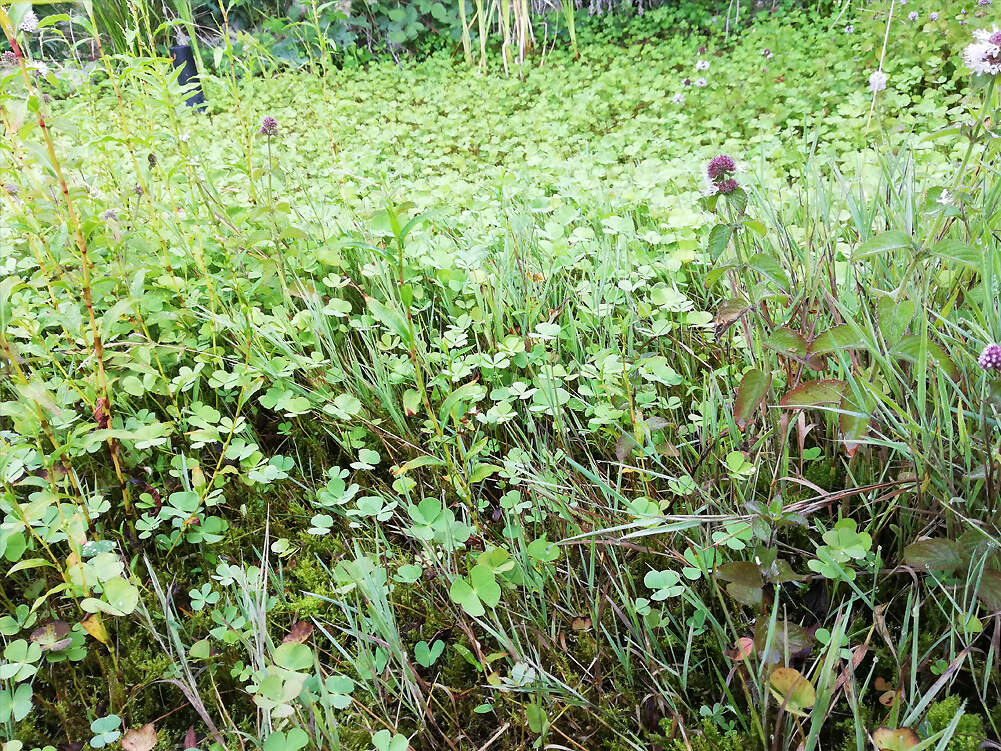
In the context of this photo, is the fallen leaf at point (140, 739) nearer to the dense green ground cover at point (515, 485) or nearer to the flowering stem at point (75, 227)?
the dense green ground cover at point (515, 485)

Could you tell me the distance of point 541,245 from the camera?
2.16 metres

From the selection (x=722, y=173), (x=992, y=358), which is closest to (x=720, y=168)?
(x=722, y=173)

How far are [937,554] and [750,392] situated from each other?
13.3 inches

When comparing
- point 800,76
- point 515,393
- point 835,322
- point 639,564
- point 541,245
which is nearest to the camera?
point 639,564

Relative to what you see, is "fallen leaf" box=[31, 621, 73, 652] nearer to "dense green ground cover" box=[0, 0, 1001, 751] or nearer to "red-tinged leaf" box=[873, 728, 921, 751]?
"dense green ground cover" box=[0, 0, 1001, 751]

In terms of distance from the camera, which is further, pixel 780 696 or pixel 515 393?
pixel 515 393

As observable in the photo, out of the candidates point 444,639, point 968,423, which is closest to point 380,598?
point 444,639

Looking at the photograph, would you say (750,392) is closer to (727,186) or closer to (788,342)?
(788,342)

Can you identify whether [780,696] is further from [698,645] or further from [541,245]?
[541,245]

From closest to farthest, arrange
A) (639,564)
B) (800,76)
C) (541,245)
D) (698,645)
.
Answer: (698,645)
(639,564)
(541,245)
(800,76)

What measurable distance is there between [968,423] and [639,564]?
59 cm

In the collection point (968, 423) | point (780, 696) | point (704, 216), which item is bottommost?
point (780, 696)

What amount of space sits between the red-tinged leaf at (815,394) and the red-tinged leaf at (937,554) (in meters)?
0.23

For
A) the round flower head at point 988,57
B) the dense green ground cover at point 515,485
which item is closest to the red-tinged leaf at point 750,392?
the dense green ground cover at point 515,485
